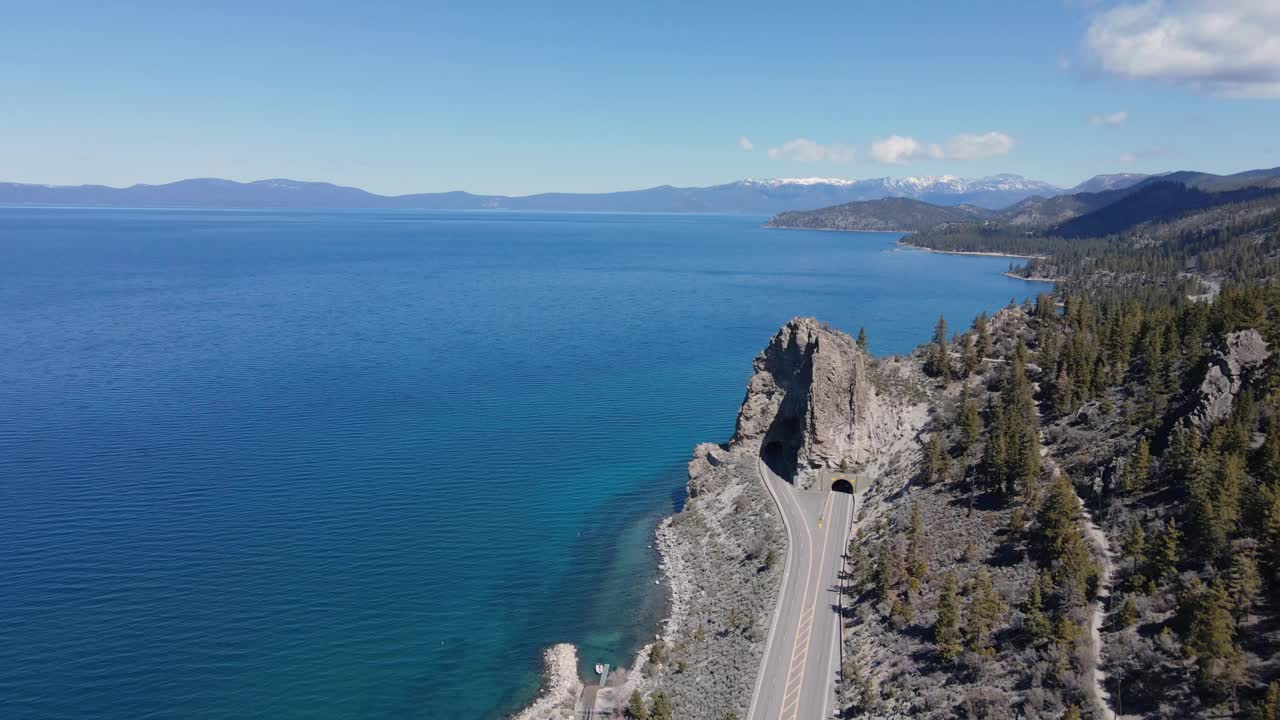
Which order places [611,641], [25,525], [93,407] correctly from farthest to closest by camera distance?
[93,407], [25,525], [611,641]

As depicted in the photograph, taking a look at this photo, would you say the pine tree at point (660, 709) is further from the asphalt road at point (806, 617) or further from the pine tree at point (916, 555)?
the pine tree at point (916, 555)

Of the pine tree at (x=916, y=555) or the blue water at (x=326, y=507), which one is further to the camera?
the blue water at (x=326, y=507)

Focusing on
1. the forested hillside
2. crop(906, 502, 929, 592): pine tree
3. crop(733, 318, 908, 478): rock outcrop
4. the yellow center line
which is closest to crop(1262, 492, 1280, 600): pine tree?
the forested hillside

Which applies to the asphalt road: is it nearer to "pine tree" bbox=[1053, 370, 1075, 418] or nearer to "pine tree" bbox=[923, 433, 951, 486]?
"pine tree" bbox=[923, 433, 951, 486]

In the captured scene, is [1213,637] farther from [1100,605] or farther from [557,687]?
[557,687]

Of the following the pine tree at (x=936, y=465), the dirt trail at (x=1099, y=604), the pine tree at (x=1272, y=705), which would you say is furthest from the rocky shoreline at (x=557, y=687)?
the pine tree at (x=1272, y=705)

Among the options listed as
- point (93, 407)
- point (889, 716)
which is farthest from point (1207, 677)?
point (93, 407)

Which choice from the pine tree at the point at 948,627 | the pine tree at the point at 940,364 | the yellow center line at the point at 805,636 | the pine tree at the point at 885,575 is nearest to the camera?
the pine tree at the point at 948,627

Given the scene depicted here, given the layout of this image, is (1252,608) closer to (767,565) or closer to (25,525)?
(767,565)
